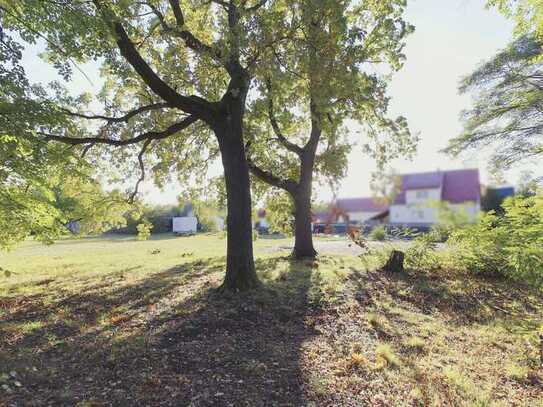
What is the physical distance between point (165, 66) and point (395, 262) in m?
8.68

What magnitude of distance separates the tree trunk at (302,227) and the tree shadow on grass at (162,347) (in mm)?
5047

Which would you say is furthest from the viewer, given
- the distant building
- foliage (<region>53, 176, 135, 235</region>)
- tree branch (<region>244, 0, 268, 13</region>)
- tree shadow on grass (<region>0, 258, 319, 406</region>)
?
foliage (<region>53, 176, 135, 235</region>)

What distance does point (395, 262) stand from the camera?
10.7 meters

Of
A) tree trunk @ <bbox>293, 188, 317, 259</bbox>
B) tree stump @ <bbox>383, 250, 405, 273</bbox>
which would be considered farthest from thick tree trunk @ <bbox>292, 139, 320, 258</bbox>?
tree stump @ <bbox>383, 250, 405, 273</bbox>

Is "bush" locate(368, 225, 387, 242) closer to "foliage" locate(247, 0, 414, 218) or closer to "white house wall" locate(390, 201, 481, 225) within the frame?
"white house wall" locate(390, 201, 481, 225)

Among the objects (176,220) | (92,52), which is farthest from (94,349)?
(176,220)

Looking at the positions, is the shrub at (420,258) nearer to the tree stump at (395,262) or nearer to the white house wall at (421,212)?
the tree stump at (395,262)

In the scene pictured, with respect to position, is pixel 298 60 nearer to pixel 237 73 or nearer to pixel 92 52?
pixel 237 73

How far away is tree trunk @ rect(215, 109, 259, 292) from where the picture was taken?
320 inches

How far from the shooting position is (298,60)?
737cm

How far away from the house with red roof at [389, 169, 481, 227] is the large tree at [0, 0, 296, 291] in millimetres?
5702

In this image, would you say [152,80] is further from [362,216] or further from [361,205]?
[362,216]

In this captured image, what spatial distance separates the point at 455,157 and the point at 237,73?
1007 cm

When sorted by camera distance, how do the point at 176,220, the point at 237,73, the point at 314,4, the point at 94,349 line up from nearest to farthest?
the point at 94,349
the point at 314,4
the point at 237,73
the point at 176,220
